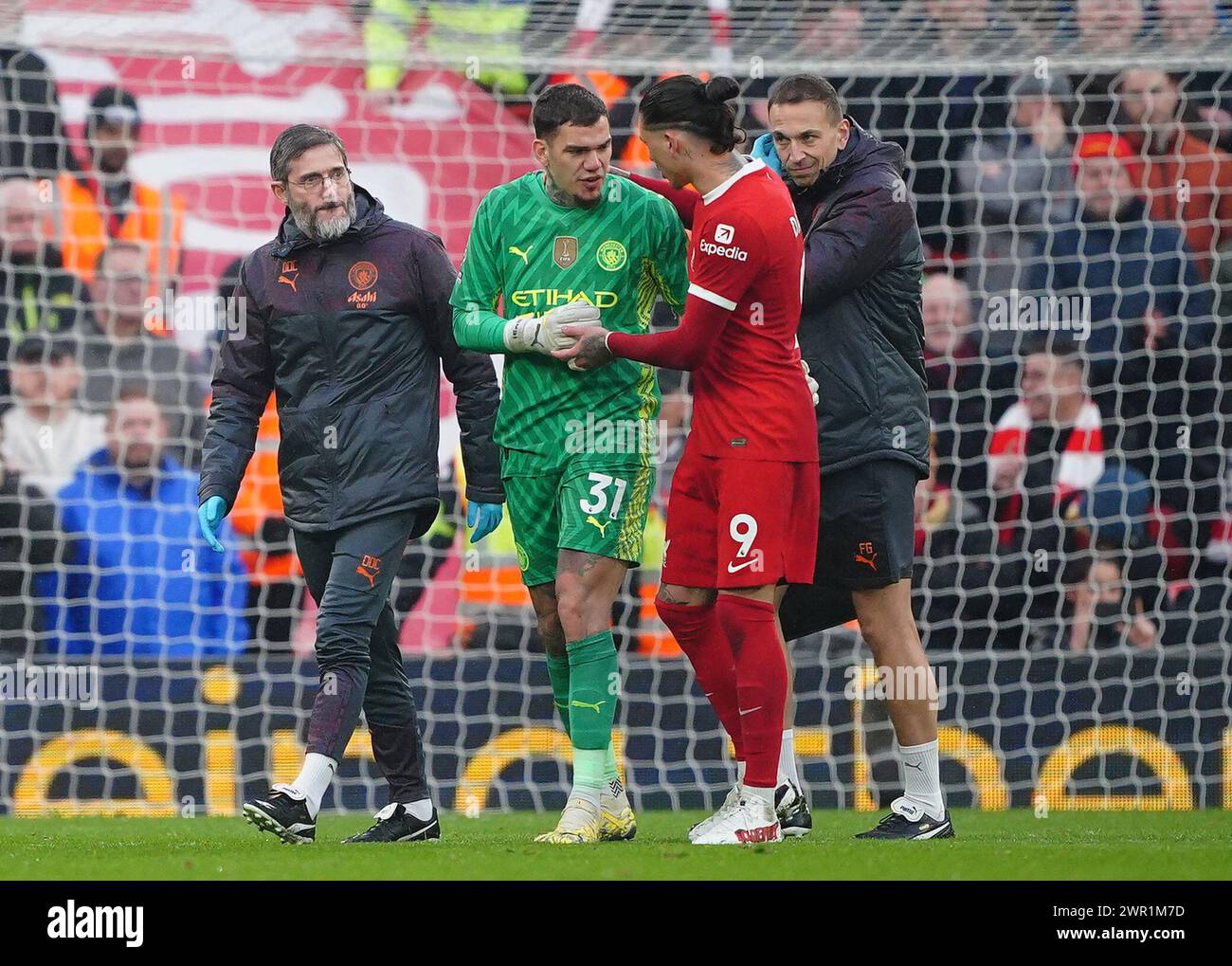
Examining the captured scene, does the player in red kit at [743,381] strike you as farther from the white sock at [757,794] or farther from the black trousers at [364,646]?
the black trousers at [364,646]

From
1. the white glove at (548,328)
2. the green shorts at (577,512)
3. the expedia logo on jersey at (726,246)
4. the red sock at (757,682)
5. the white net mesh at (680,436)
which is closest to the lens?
the expedia logo on jersey at (726,246)

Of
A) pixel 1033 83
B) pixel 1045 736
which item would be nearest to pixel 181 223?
pixel 1033 83

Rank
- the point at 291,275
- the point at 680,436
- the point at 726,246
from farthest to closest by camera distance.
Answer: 1. the point at 680,436
2. the point at 291,275
3. the point at 726,246

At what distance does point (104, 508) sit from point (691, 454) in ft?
14.4

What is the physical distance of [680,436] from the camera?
28.4 ft

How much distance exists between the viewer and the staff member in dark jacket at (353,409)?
5477mm

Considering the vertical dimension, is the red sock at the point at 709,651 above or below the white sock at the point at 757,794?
above

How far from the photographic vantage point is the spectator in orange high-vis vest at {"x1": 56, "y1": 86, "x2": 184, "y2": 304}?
9320 millimetres

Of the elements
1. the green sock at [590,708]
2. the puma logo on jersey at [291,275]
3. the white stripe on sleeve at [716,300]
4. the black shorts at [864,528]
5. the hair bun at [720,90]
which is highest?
the hair bun at [720,90]

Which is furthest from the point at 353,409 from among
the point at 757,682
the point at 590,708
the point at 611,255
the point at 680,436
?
the point at 680,436

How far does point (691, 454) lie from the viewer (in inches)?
201

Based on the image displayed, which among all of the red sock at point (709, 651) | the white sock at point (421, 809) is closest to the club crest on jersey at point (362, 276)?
the red sock at point (709, 651)

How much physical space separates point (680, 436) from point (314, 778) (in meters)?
3.84

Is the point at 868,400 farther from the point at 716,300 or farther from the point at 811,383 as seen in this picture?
the point at 716,300
